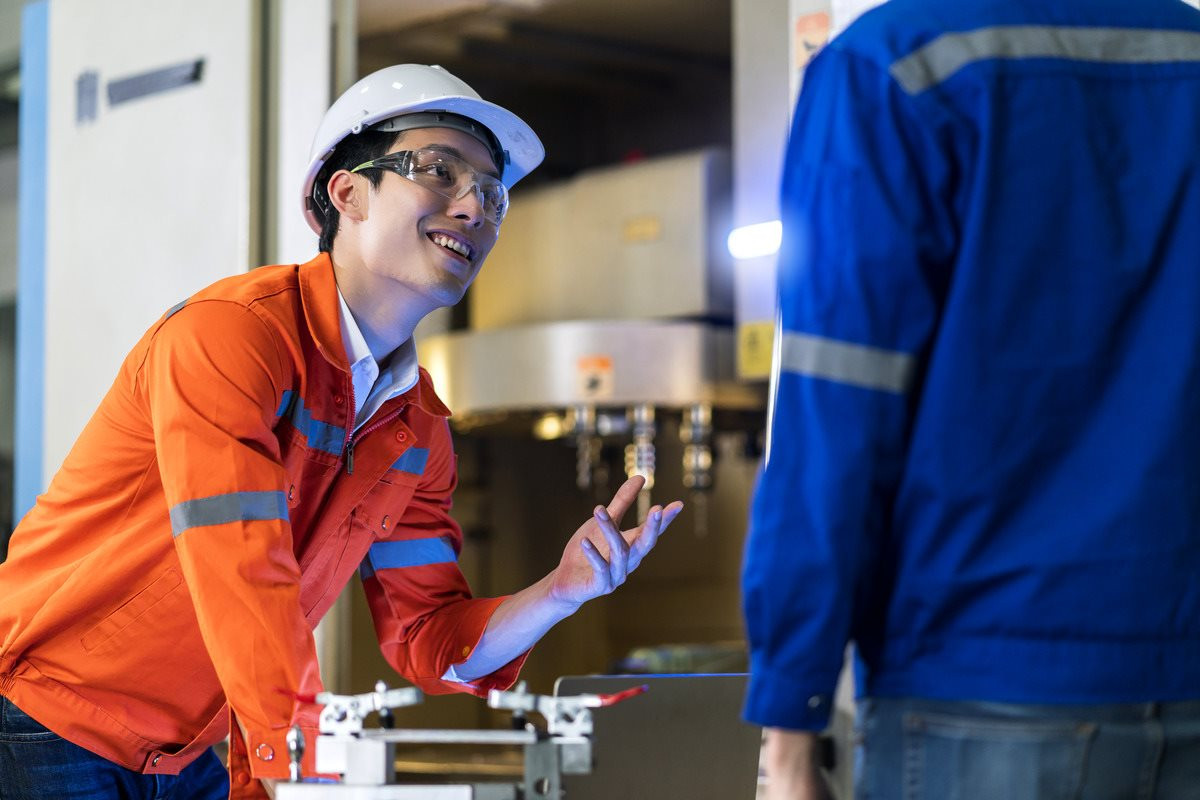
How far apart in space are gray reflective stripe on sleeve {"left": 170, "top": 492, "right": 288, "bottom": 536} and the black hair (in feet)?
1.88

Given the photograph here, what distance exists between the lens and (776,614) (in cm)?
94

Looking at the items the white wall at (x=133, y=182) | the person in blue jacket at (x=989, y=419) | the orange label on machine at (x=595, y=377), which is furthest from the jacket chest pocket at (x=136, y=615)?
the orange label on machine at (x=595, y=377)

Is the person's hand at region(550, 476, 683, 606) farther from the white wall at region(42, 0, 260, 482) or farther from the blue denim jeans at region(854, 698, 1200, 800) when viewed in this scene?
the white wall at region(42, 0, 260, 482)

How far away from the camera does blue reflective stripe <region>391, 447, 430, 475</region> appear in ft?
5.81

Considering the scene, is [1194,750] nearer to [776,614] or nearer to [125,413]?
[776,614]

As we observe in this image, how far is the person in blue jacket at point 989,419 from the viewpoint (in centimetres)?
93

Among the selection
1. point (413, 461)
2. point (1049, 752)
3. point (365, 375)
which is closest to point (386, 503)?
point (413, 461)

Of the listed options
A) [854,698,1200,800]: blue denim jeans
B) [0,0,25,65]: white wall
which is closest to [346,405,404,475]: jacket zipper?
[854,698,1200,800]: blue denim jeans

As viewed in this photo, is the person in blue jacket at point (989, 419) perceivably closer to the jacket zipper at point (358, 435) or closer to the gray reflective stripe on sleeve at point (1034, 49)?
the gray reflective stripe on sleeve at point (1034, 49)

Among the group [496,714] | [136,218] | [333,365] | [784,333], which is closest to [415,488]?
[333,365]

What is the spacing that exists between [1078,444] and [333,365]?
34.9 inches

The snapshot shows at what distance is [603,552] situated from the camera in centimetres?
157

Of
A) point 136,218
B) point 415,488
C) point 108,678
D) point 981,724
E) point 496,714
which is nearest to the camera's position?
point 981,724

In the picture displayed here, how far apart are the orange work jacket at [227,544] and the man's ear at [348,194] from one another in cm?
16
